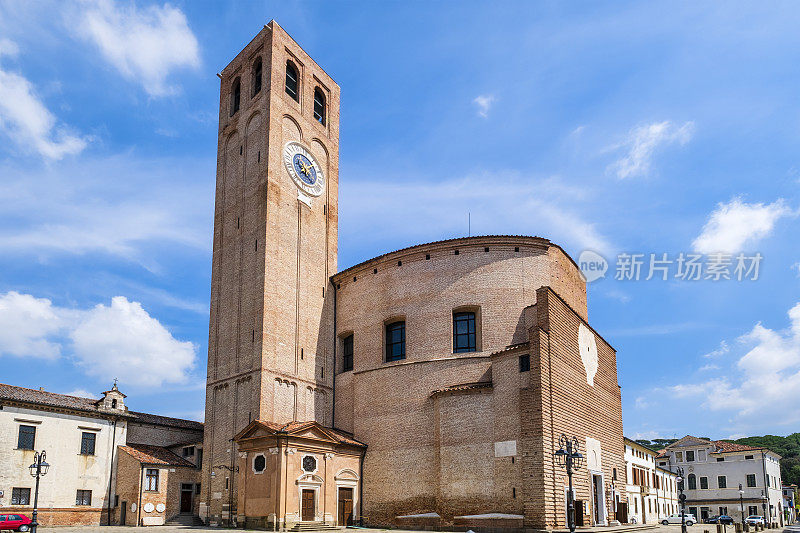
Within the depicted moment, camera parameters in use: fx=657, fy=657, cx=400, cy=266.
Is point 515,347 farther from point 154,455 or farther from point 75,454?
point 75,454

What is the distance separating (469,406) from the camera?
97.1 ft

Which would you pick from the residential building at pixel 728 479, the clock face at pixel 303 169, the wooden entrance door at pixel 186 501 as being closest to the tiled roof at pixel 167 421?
the wooden entrance door at pixel 186 501

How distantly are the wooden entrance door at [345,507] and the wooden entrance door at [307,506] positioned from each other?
2361 millimetres

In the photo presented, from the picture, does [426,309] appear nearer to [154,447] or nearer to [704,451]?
[154,447]

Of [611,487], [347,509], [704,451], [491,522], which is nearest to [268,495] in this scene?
[347,509]

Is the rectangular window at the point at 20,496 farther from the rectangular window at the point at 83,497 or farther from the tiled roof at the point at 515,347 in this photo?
the tiled roof at the point at 515,347

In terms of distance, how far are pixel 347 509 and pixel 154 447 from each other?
13645 millimetres

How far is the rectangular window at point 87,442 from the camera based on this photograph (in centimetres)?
3525

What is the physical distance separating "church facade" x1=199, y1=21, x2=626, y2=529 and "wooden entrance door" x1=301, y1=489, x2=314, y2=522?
0.28 feet

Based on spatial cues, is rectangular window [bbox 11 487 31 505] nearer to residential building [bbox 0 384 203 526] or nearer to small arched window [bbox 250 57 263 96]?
residential building [bbox 0 384 203 526]

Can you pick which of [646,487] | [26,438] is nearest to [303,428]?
[26,438]

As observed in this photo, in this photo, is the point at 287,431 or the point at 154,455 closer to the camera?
the point at 287,431

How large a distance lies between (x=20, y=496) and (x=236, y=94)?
85.3ft

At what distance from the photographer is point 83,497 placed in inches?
1359
